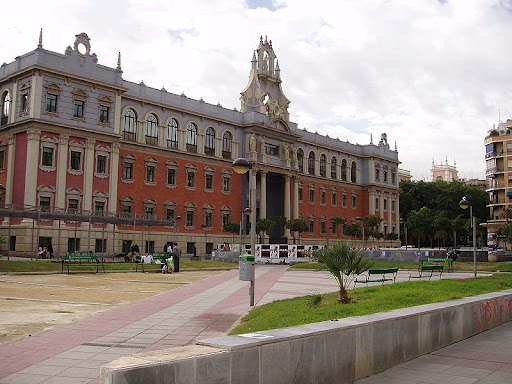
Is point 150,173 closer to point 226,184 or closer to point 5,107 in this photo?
point 226,184

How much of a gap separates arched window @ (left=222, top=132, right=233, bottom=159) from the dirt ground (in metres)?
34.2

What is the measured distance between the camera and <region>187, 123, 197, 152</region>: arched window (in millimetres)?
52562

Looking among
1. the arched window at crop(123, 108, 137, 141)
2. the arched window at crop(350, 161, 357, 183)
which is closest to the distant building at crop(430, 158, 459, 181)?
the arched window at crop(350, 161, 357, 183)

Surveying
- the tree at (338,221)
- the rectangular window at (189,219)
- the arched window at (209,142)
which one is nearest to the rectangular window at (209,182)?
the arched window at (209,142)

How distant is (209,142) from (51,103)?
58.8ft

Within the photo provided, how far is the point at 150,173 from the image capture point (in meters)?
48.9

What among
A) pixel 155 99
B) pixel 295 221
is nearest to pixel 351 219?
pixel 295 221

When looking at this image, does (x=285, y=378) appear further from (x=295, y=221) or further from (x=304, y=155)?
(x=304, y=155)

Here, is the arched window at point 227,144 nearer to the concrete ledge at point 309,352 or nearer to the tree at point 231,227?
the tree at point 231,227

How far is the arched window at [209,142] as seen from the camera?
54406mm

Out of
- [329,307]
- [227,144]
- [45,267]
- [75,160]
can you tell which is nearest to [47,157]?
[75,160]

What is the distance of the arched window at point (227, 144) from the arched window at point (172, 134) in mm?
6244

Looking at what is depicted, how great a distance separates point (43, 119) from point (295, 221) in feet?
90.1

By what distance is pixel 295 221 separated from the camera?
184 feet
